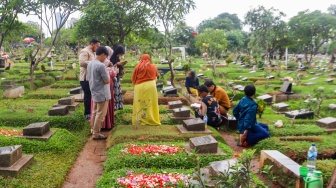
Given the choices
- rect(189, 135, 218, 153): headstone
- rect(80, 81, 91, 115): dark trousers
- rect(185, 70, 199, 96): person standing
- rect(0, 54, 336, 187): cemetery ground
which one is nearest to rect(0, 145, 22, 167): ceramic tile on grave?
rect(0, 54, 336, 187): cemetery ground

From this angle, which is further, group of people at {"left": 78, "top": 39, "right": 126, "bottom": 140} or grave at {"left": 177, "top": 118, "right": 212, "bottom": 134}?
grave at {"left": 177, "top": 118, "right": 212, "bottom": 134}

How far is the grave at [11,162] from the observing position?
14.7 feet

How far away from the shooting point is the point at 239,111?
271 inches

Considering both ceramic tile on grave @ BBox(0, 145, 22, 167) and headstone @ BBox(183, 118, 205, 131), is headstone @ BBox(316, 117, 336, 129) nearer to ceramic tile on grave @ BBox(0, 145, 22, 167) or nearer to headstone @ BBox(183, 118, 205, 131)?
headstone @ BBox(183, 118, 205, 131)

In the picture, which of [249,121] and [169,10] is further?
[169,10]

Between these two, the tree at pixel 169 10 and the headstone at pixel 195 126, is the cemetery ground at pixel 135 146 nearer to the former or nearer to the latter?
the headstone at pixel 195 126

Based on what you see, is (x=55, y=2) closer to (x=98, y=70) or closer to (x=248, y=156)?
(x=98, y=70)

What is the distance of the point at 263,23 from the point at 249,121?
26.2 metres

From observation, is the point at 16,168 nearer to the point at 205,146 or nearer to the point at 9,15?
the point at 205,146

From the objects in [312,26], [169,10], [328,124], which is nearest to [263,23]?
[312,26]

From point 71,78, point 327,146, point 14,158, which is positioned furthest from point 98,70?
point 71,78

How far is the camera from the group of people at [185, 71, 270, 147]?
6574 millimetres

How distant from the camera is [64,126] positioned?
7453 mm

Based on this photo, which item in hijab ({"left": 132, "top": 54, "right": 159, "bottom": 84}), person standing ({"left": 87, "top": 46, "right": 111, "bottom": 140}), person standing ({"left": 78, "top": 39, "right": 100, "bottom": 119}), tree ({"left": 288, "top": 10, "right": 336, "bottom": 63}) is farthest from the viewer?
Result: tree ({"left": 288, "top": 10, "right": 336, "bottom": 63})
